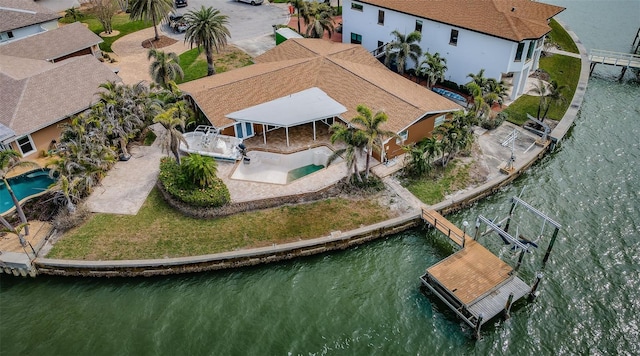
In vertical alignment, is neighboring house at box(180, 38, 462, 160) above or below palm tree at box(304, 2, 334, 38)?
below

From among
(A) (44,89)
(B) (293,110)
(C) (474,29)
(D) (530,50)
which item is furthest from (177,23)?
(D) (530,50)

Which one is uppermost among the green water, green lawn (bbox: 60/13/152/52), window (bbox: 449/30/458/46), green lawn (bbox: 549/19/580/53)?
window (bbox: 449/30/458/46)

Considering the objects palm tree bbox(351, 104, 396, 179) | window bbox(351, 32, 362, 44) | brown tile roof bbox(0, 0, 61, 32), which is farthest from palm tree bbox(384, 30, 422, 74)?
brown tile roof bbox(0, 0, 61, 32)

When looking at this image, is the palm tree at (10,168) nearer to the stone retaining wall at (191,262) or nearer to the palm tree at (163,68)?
the stone retaining wall at (191,262)

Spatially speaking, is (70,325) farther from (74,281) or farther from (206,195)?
(206,195)

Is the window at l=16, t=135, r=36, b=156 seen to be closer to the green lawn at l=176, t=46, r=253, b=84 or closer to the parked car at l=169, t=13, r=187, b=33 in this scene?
the green lawn at l=176, t=46, r=253, b=84

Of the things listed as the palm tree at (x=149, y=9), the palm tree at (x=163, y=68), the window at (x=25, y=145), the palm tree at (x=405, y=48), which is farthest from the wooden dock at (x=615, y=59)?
the window at (x=25, y=145)

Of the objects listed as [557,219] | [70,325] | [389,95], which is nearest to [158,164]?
[70,325]

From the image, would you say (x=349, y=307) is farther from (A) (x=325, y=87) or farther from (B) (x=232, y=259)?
(A) (x=325, y=87)
